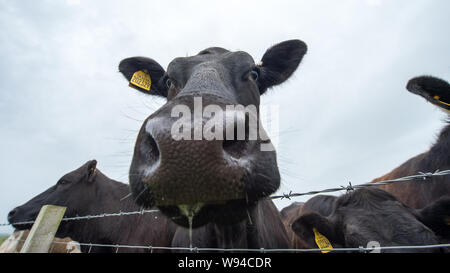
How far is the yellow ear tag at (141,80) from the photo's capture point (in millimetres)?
3732

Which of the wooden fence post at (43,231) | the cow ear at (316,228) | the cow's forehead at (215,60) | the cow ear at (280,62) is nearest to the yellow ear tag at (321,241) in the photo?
the cow ear at (316,228)

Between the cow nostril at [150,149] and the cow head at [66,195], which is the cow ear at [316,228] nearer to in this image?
the cow nostril at [150,149]

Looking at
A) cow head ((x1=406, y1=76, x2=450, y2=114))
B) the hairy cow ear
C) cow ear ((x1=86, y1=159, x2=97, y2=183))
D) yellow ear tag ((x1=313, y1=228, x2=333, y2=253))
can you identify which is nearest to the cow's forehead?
cow head ((x1=406, y1=76, x2=450, y2=114))

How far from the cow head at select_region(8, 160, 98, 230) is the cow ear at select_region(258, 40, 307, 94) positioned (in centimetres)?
485

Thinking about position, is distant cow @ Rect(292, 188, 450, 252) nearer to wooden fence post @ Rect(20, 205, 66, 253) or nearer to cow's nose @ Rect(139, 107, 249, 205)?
cow's nose @ Rect(139, 107, 249, 205)

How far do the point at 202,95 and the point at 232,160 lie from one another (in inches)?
17.5

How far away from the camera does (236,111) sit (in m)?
1.25

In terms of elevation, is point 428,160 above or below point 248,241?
above

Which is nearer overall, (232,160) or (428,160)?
(232,160)

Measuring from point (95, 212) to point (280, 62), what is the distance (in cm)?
523

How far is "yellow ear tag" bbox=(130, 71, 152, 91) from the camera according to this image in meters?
3.73

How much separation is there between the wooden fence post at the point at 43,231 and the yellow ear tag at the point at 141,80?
6.90 feet
